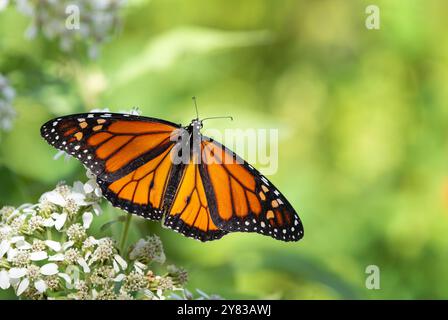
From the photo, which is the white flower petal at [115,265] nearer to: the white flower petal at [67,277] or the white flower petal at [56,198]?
the white flower petal at [67,277]

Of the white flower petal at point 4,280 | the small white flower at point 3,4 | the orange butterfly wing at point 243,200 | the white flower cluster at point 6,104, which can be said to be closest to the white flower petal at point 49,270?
the white flower petal at point 4,280

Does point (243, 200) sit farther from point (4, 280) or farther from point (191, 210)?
point (4, 280)

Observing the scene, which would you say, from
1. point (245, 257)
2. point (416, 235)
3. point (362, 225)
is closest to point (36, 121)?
point (245, 257)

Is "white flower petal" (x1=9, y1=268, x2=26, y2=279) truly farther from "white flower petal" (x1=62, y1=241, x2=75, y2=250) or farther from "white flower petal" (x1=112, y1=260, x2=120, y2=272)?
"white flower petal" (x1=112, y1=260, x2=120, y2=272)

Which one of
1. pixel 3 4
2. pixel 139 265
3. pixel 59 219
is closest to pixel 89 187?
pixel 59 219

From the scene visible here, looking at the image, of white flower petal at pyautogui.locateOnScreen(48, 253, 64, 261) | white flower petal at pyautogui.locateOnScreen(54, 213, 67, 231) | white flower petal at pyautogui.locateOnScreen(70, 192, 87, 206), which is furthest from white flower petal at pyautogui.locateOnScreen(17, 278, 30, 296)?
white flower petal at pyautogui.locateOnScreen(70, 192, 87, 206)

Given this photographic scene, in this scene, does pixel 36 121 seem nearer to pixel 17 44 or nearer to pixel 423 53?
pixel 17 44
